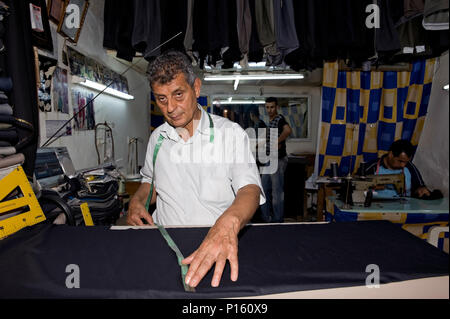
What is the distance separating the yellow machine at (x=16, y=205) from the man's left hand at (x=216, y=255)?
0.86m

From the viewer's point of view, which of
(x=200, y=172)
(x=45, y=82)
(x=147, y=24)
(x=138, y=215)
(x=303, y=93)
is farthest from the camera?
(x=303, y=93)

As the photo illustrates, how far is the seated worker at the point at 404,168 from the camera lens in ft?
9.33

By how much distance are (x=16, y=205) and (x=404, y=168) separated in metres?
3.54

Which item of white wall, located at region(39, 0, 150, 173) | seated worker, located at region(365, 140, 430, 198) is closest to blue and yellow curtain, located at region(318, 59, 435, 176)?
seated worker, located at region(365, 140, 430, 198)

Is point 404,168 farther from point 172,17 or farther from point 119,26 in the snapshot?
point 119,26

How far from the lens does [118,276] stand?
2.73 ft

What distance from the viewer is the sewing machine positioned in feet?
8.72

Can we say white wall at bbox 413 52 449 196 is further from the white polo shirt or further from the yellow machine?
the yellow machine

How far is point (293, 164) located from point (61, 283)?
5.26m

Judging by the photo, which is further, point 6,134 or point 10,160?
point 6,134

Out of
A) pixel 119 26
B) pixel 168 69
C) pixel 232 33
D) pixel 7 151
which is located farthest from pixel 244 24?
pixel 7 151

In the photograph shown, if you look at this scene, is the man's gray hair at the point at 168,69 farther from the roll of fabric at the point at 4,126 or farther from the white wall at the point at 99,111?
the white wall at the point at 99,111

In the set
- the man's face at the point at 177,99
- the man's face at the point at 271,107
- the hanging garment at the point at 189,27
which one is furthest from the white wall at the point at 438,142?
the man's face at the point at 271,107

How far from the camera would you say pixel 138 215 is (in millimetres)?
1586
